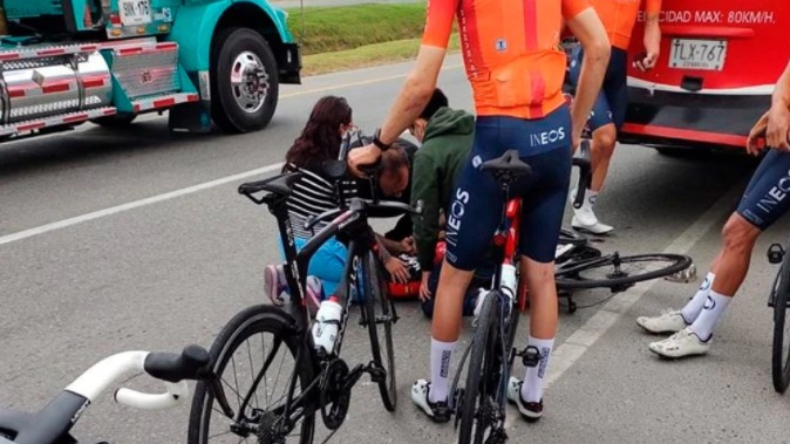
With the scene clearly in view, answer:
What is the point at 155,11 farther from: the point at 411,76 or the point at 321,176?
the point at 411,76

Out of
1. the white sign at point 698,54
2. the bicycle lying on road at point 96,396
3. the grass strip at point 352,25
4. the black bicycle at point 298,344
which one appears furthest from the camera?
the grass strip at point 352,25

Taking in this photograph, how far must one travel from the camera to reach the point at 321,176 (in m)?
→ 4.63

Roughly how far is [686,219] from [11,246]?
4743 millimetres

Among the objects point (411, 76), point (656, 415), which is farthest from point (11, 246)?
point (656, 415)

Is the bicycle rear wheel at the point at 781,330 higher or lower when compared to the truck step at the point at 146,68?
lower

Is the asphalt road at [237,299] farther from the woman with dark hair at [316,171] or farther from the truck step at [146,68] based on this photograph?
the truck step at [146,68]

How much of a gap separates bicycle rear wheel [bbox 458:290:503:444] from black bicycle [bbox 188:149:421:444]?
53cm

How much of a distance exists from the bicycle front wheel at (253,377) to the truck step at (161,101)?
21.5 ft

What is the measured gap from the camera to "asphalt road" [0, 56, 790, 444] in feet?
12.0

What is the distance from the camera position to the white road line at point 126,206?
20.4 feet

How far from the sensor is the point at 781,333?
3660 millimetres

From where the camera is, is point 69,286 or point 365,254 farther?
point 69,286

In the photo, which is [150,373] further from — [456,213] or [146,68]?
[146,68]

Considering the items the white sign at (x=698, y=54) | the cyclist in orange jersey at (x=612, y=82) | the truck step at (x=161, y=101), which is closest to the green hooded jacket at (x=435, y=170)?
the cyclist in orange jersey at (x=612, y=82)
